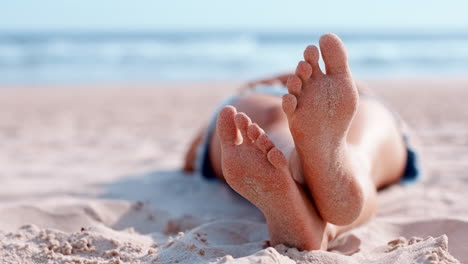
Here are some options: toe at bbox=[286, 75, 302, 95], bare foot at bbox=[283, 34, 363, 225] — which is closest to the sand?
bare foot at bbox=[283, 34, 363, 225]

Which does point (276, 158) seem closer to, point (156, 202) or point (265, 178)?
point (265, 178)

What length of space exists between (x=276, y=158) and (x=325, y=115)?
0.57ft

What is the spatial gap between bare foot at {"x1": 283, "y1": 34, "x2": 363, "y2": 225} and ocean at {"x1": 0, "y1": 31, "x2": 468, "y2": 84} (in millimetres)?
8568

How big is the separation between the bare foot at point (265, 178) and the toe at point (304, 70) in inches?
7.1

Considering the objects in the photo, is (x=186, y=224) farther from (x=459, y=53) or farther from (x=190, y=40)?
(x=190, y=40)

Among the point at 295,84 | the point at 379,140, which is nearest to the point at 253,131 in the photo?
the point at 295,84

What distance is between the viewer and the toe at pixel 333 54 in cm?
145

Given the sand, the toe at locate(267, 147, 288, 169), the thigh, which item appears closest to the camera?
the toe at locate(267, 147, 288, 169)

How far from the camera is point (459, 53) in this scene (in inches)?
566

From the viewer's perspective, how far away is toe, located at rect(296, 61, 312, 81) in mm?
1451

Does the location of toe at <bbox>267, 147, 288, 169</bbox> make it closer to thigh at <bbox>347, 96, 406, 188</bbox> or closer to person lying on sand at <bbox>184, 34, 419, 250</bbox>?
person lying on sand at <bbox>184, 34, 419, 250</bbox>

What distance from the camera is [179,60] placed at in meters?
13.4

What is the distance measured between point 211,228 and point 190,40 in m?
17.5

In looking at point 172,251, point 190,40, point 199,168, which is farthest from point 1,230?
point 190,40
